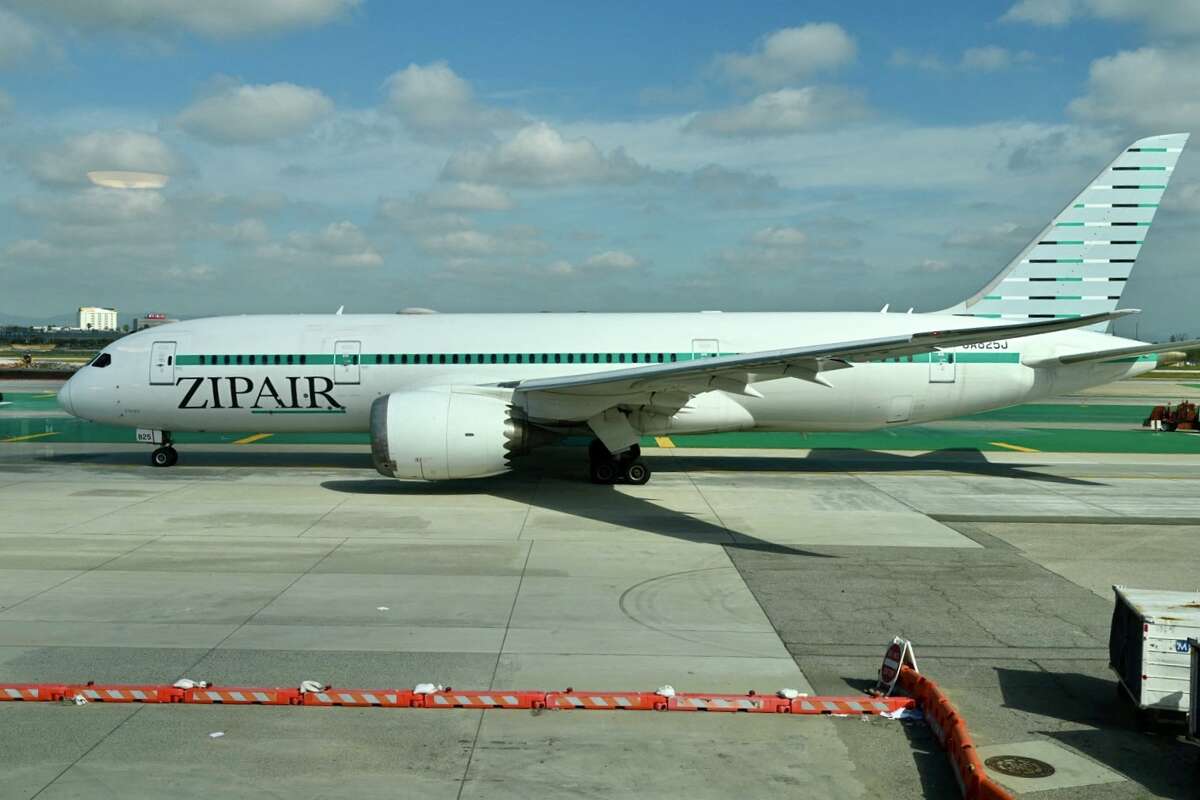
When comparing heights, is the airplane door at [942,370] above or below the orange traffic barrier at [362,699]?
above

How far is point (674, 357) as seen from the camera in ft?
64.4

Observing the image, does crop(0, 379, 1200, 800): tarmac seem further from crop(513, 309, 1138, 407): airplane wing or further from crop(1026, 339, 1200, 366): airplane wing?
crop(1026, 339, 1200, 366): airplane wing

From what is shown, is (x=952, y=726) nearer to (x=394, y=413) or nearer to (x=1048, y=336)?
(x=394, y=413)

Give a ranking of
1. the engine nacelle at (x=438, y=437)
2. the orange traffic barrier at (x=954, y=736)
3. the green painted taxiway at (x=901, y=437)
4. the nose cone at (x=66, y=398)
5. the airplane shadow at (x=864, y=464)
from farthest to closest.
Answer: the green painted taxiway at (x=901, y=437), the airplane shadow at (x=864, y=464), the nose cone at (x=66, y=398), the engine nacelle at (x=438, y=437), the orange traffic barrier at (x=954, y=736)

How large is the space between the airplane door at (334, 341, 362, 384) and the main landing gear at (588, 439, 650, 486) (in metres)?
5.11

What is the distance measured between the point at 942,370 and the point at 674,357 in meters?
5.40

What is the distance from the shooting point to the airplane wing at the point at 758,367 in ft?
42.2

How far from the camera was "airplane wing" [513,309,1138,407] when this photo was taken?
507 inches

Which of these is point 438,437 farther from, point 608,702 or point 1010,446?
point 1010,446

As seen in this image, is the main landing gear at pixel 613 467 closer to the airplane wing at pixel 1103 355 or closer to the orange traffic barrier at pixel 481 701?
the airplane wing at pixel 1103 355

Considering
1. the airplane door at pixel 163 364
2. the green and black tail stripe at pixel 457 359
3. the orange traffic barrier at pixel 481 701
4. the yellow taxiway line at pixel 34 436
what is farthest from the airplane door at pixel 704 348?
the yellow taxiway line at pixel 34 436

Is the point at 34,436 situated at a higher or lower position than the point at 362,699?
higher

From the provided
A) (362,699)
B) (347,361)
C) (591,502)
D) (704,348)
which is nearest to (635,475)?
(591,502)

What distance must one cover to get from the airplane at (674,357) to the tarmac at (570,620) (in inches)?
55.9
